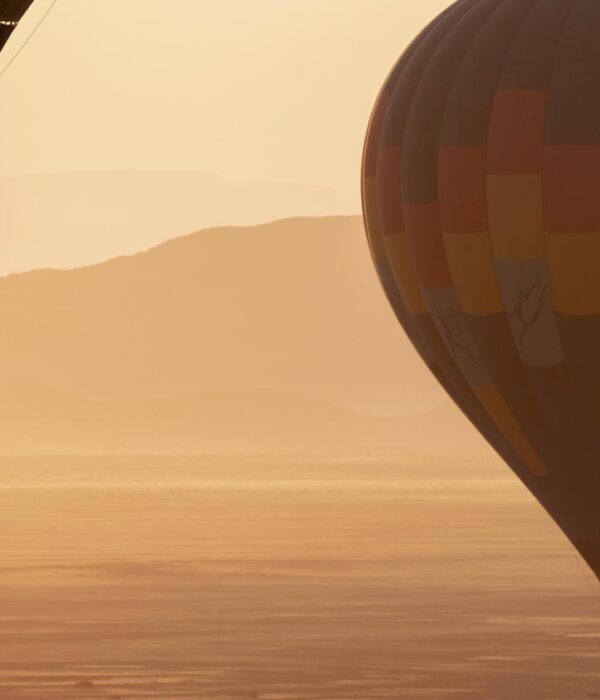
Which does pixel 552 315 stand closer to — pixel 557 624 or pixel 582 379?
pixel 582 379

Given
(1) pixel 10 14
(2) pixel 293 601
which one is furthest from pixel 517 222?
(2) pixel 293 601

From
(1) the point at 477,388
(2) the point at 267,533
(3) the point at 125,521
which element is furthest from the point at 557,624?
(3) the point at 125,521

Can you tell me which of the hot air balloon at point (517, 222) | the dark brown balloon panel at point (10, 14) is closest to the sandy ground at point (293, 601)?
the hot air balloon at point (517, 222)

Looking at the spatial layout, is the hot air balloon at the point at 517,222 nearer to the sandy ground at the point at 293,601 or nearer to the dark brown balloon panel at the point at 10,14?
the dark brown balloon panel at the point at 10,14

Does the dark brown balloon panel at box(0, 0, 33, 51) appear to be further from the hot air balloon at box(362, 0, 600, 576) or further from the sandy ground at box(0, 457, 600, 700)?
the sandy ground at box(0, 457, 600, 700)

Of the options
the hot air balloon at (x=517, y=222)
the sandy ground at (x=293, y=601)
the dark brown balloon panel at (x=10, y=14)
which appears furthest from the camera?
the sandy ground at (x=293, y=601)

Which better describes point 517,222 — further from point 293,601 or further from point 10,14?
point 293,601
